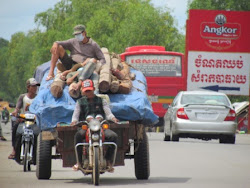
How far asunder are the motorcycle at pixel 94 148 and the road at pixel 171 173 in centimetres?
39

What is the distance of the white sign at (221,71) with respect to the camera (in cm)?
4300

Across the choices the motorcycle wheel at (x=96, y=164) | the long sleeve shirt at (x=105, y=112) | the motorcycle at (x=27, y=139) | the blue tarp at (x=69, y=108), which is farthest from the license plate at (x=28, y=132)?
the motorcycle wheel at (x=96, y=164)

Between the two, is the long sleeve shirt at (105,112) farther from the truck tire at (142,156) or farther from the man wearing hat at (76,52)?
the man wearing hat at (76,52)

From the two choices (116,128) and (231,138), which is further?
(231,138)

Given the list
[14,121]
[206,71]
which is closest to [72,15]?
[206,71]

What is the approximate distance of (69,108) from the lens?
528 inches

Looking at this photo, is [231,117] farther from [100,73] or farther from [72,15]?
[72,15]

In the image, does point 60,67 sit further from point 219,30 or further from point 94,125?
point 219,30

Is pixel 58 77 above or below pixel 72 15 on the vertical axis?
below

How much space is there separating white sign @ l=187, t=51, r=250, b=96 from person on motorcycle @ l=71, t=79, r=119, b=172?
1174 inches

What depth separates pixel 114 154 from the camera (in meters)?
12.6

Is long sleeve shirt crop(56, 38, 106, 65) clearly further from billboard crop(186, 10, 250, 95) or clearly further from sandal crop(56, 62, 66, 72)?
billboard crop(186, 10, 250, 95)

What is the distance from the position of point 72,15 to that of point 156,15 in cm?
1394

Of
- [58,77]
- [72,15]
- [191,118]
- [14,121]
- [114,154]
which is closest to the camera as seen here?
[114,154]
